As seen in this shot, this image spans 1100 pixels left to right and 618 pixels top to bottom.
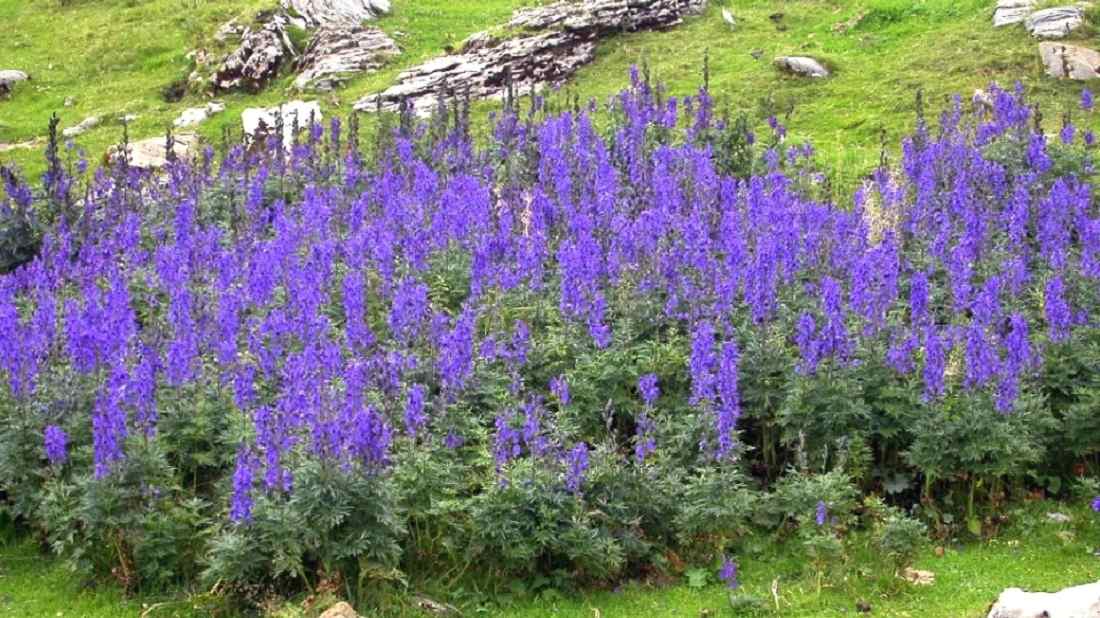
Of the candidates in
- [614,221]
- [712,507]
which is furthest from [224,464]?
[614,221]

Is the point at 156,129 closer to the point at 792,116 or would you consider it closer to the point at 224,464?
the point at 792,116

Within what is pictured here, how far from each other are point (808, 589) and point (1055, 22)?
17.7 m

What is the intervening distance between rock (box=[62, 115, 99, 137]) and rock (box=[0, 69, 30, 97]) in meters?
4.21

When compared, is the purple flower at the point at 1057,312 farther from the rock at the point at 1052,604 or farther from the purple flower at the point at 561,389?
the purple flower at the point at 561,389

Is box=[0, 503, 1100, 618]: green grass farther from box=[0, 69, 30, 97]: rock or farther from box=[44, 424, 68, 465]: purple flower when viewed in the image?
box=[0, 69, 30, 97]: rock

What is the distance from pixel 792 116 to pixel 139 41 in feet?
64.8

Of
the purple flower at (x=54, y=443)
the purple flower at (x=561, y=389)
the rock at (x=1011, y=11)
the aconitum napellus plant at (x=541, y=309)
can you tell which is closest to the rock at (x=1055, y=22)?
the rock at (x=1011, y=11)

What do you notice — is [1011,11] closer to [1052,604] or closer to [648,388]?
[648,388]

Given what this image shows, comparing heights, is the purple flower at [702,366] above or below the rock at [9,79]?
below

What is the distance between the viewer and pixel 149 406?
33.6 feet

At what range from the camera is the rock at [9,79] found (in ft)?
102

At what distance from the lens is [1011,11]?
81.4 feet

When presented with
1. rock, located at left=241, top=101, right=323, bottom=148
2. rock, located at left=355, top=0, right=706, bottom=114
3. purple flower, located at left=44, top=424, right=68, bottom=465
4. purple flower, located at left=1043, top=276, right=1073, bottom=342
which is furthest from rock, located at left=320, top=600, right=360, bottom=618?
rock, located at left=355, top=0, right=706, bottom=114

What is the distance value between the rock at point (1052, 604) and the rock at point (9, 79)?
96.8 ft
